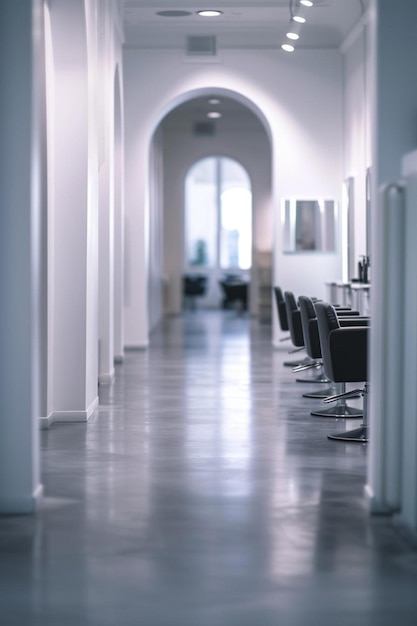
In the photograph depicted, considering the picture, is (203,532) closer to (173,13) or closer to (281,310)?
(281,310)

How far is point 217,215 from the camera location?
2745 cm

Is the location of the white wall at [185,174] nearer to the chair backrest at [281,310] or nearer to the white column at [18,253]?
the chair backrest at [281,310]

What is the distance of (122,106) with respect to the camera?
13.5 meters

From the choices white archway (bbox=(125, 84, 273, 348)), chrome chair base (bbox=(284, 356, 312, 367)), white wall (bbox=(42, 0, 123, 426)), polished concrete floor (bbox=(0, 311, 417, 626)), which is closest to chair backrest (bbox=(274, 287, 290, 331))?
chrome chair base (bbox=(284, 356, 312, 367))

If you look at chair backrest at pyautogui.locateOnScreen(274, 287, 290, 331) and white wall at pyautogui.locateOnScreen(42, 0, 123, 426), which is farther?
chair backrest at pyautogui.locateOnScreen(274, 287, 290, 331)

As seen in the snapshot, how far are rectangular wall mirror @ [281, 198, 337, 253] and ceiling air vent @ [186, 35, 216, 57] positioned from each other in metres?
2.31

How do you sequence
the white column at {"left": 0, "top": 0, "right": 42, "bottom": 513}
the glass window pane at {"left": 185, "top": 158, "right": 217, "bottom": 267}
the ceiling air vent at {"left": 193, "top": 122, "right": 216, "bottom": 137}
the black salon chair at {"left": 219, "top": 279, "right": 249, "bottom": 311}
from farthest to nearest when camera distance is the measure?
the glass window pane at {"left": 185, "top": 158, "right": 217, "bottom": 267} → the black salon chair at {"left": 219, "top": 279, "right": 249, "bottom": 311} → the ceiling air vent at {"left": 193, "top": 122, "right": 216, "bottom": 137} → the white column at {"left": 0, "top": 0, "right": 42, "bottom": 513}

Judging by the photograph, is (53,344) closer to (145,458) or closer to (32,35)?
(145,458)

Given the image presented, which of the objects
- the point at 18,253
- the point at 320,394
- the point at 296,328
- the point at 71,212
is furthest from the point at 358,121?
the point at 18,253

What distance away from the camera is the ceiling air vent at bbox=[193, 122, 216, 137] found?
22.8 metres

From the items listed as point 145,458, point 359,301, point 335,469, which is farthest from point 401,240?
point 359,301

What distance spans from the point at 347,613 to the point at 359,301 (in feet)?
25.4

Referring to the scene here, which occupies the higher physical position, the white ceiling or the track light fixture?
the white ceiling

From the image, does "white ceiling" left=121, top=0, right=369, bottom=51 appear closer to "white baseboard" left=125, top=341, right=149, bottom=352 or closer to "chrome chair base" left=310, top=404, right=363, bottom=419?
"white baseboard" left=125, top=341, right=149, bottom=352
